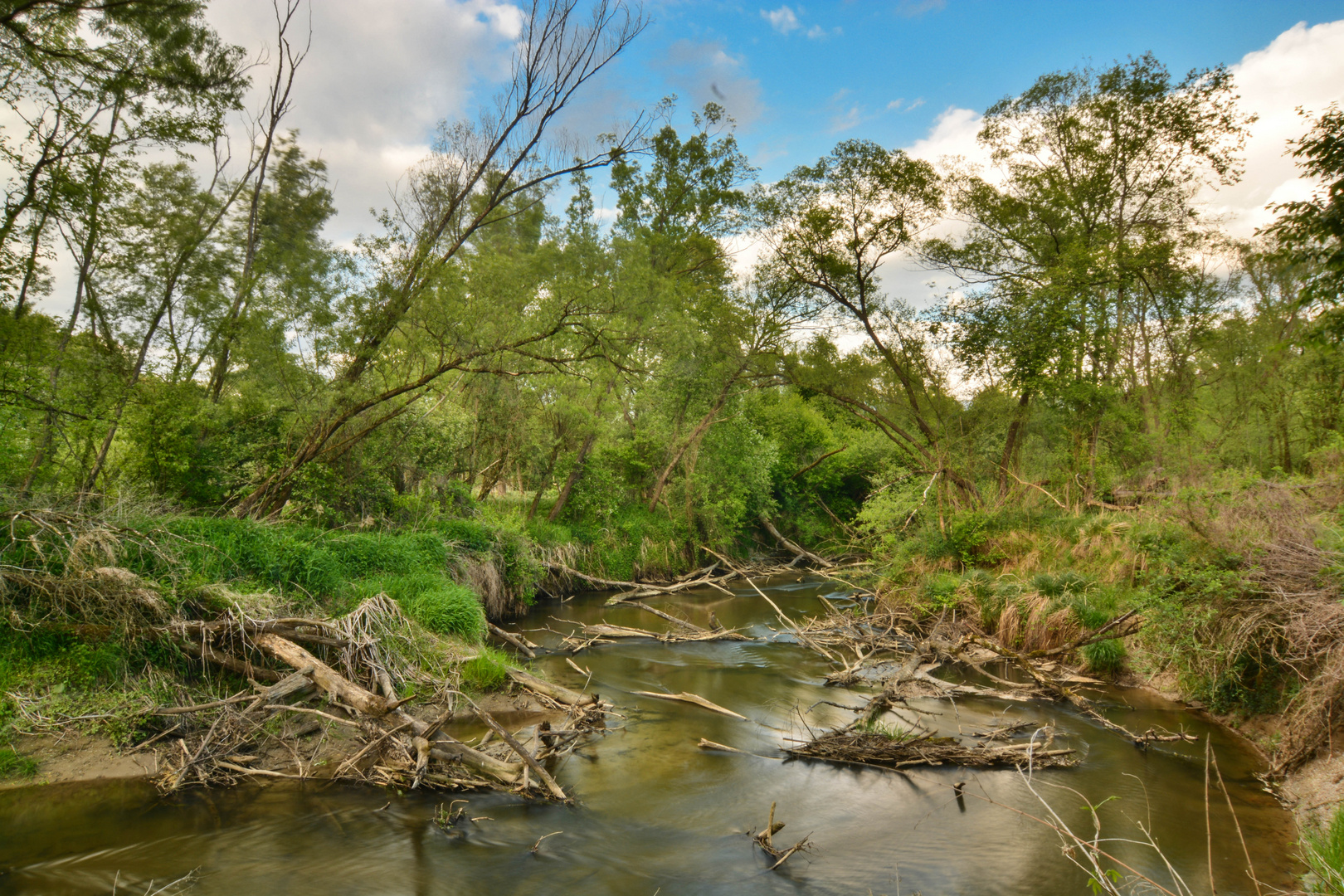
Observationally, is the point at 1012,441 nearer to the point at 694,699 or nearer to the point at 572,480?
the point at 694,699

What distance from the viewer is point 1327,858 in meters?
4.98

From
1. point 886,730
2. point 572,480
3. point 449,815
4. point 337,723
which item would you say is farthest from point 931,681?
point 572,480

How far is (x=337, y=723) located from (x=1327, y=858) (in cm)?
912

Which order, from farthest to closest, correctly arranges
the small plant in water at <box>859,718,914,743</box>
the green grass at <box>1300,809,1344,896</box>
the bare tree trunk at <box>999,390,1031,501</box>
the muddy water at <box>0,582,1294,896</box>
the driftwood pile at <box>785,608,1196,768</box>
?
the bare tree trunk at <box>999,390,1031,501</box>, the small plant in water at <box>859,718,914,743</box>, the driftwood pile at <box>785,608,1196,768</box>, the muddy water at <box>0,582,1294,896</box>, the green grass at <box>1300,809,1344,896</box>

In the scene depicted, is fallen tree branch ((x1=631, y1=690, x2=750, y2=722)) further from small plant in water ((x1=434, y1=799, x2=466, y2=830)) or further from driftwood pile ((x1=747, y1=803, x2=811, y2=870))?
small plant in water ((x1=434, y1=799, x2=466, y2=830))

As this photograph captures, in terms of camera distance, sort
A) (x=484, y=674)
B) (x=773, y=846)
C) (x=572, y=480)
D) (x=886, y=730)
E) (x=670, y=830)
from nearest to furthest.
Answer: (x=773, y=846), (x=670, y=830), (x=886, y=730), (x=484, y=674), (x=572, y=480)

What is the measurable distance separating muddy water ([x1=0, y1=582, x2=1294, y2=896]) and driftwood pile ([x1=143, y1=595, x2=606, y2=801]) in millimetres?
248

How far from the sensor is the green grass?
462 cm

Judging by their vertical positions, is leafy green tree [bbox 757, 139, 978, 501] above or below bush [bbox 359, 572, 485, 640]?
above

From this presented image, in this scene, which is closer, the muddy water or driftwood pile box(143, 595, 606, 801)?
the muddy water

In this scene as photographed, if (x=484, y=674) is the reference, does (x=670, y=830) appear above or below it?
below

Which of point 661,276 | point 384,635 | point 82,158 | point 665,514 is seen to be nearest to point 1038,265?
point 661,276

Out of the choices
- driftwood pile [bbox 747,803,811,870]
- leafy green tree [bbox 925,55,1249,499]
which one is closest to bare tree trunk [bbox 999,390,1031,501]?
leafy green tree [bbox 925,55,1249,499]

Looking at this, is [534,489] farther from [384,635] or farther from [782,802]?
[782,802]
